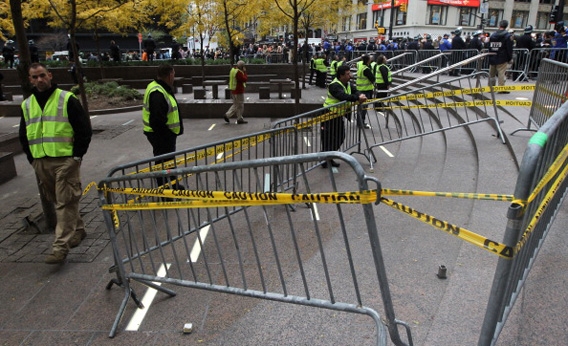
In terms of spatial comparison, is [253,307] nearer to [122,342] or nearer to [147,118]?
[122,342]

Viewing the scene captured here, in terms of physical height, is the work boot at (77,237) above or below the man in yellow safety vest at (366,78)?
below

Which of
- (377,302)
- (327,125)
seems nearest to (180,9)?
(327,125)

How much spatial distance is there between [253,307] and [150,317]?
0.91 meters

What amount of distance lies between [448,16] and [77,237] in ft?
226

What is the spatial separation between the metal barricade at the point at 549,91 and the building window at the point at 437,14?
61041 millimetres

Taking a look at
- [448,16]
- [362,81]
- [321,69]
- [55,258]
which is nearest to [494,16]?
[448,16]

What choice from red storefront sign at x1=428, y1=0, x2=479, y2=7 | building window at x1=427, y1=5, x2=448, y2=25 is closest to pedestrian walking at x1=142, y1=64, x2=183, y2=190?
red storefront sign at x1=428, y1=0, x2=479, y2=7

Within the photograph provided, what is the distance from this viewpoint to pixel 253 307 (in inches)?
148

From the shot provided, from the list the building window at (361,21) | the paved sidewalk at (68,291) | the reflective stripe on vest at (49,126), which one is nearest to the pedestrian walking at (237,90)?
the paved sidewalk at (68,291)

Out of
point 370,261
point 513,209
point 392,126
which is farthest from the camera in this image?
point 392,126

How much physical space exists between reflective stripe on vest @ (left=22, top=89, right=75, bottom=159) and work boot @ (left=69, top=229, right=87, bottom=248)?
3.44 feet

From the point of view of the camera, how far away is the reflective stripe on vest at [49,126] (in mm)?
4703

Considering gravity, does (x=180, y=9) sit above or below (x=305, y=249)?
above

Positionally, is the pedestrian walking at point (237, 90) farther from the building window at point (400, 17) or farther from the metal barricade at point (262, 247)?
the building window at point (400, 17)
